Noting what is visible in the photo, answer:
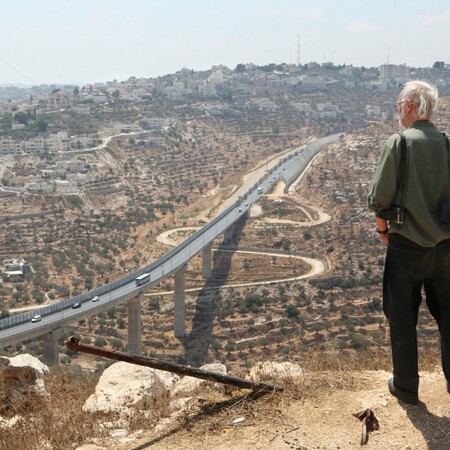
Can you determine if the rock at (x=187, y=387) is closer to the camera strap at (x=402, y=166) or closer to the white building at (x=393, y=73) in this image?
the camera strap at (x=402, y=166)

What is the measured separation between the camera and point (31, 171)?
54.8 metres

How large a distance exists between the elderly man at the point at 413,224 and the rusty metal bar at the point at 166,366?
81 centimetres

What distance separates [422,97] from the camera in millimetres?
3375

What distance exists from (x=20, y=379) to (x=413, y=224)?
133 inches

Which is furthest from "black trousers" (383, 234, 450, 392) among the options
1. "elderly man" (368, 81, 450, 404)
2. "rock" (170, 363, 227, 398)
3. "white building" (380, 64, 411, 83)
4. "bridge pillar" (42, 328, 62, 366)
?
"white building" (380, 64, 411, 83)

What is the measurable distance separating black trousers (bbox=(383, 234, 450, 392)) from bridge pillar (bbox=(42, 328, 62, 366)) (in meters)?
18.7

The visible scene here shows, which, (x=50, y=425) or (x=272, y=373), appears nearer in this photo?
(x=50, y=425)

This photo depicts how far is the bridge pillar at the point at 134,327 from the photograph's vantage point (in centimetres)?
2284

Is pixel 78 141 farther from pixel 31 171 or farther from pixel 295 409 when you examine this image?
pixel 295 409

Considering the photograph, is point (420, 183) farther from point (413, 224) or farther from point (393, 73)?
point (393, 73)

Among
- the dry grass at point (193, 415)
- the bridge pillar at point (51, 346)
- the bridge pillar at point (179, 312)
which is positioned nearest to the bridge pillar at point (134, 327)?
the bridge pillar at point (179, 312)

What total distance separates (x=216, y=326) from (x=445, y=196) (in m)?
22.6

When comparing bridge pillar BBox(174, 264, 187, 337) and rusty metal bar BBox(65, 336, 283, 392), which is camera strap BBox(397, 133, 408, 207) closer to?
rusty metal bar BBox(65, 336, 283, 392)

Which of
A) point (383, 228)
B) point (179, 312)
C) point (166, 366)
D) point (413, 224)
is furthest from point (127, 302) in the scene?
point (413, 224)
